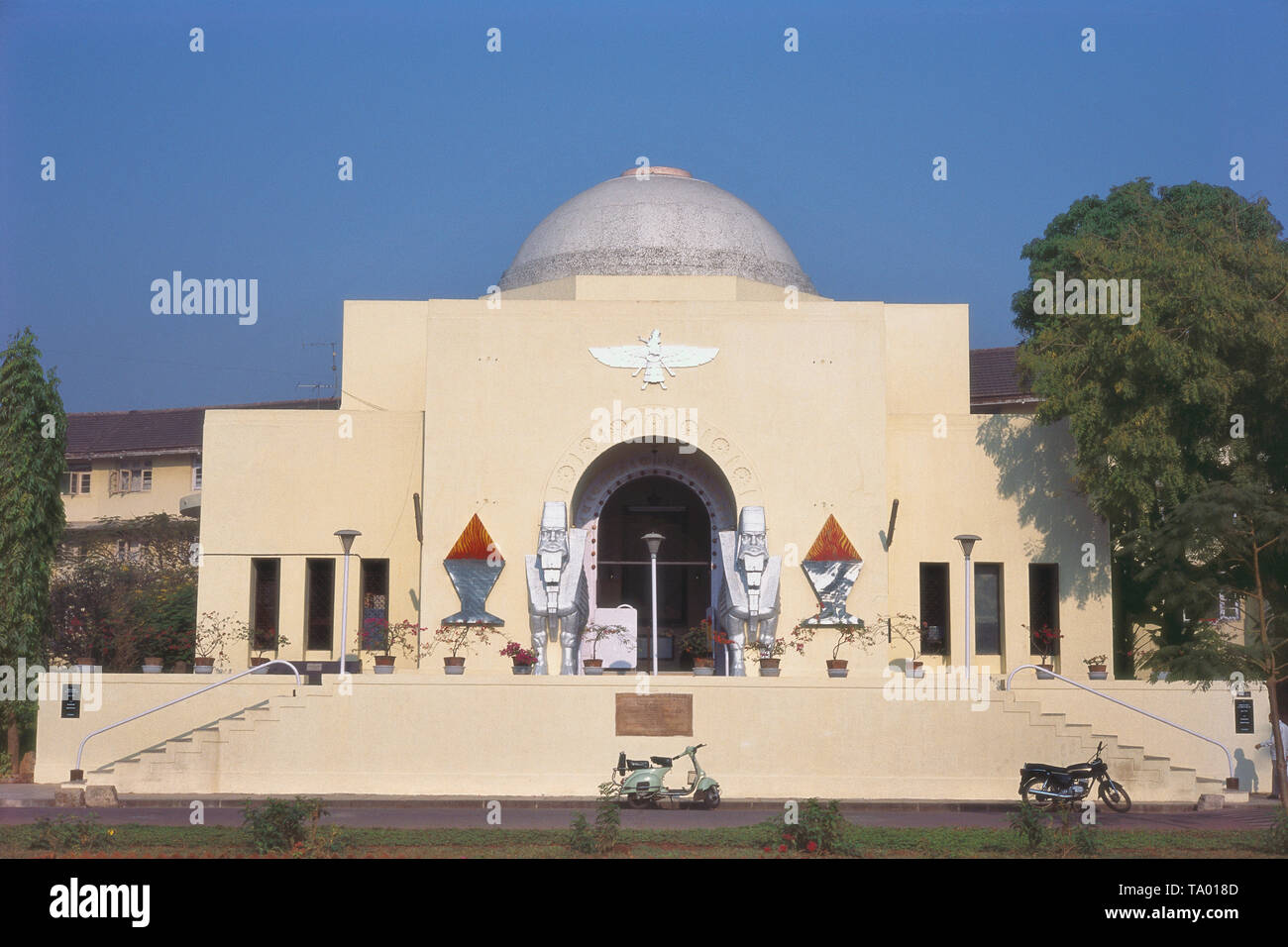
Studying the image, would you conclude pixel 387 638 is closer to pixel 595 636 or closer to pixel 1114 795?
pixel 595 636

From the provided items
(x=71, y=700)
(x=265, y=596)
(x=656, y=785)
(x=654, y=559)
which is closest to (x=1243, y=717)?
(x=654, y=559)

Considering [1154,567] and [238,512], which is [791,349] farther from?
[238,512]

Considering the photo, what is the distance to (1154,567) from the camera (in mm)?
21812

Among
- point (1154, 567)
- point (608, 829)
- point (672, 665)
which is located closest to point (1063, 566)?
point (1154, 567)

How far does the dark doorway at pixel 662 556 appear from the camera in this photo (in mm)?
26328

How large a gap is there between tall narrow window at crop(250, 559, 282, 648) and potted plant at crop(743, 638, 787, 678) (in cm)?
838

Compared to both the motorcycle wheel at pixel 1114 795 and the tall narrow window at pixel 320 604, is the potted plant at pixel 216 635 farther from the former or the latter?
the motorcycle wheel at pixel 1114 795

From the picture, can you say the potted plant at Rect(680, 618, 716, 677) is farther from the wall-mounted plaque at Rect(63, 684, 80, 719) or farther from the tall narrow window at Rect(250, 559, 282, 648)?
the wall-mounted plaque at Rect(63, 684, 80, 719)

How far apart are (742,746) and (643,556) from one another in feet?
24.0

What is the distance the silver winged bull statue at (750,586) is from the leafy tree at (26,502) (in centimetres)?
1125

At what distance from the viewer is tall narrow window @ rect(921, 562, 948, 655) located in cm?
2508

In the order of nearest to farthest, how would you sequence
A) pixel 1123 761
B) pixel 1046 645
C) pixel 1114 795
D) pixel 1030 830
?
pixel 1030 830 → pixel 1114 795 → pixel 1123 761 → pixel 1046 645

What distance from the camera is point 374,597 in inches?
995

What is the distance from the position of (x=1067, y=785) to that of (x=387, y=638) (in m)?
11.2
